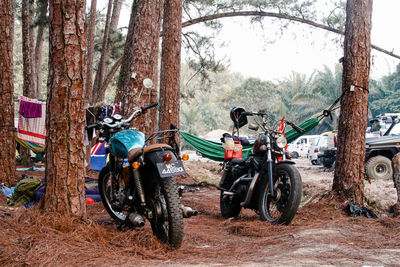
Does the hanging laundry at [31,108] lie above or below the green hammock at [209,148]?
above

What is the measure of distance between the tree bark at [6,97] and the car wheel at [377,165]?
6.87 m

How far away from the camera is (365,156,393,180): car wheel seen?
906 cm

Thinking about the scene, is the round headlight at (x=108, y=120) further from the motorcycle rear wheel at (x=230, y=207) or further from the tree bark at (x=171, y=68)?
the tree bark at (x=171, y=68)

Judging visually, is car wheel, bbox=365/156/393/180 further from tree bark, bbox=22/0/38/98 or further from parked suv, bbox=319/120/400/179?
A: tree bark, bbox=22/0/38/98

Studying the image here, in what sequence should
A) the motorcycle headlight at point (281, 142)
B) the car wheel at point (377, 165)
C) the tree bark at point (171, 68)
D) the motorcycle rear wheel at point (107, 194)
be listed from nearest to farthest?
1. the motorcycle rear wheel at point (107, 194)
2. the motorcycle headlight at point (281, 142)
3. the tree bark at point (171, 68)
4. the car wheel at point (377, 165)

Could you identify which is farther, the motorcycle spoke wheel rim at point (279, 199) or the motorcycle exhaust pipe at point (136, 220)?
the motorcycle spoke wheel rim at point (279, 199)

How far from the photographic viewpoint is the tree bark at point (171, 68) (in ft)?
25.3

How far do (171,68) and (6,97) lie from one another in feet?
9.56

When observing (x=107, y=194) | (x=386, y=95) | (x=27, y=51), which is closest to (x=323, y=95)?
(x=386, y=95)

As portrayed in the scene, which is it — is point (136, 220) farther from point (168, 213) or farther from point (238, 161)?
point (238, 161)

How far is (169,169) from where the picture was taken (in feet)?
9.50

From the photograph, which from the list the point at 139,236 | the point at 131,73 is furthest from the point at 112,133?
the point at 131,73

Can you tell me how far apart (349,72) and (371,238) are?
2106mm

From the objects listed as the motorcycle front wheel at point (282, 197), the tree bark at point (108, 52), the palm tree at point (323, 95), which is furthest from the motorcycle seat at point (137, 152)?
the palm tree at point (323, 95)
